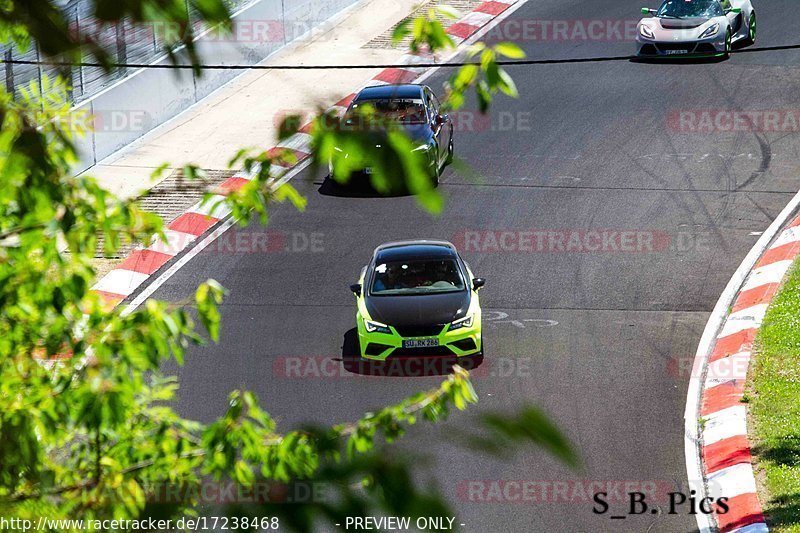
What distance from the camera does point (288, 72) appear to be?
2516 centimetres

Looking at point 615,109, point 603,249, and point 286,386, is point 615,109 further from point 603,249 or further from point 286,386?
point 286,386

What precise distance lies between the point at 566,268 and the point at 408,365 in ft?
12.4

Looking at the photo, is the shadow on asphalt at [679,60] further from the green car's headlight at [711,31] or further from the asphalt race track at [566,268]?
the green car's headlight at [711,31]

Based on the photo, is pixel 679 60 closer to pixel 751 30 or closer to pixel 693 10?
pixel 693 10

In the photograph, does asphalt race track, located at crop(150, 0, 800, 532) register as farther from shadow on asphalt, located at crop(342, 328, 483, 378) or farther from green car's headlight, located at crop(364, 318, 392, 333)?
green car's headlight, located at crop(364, 318, 392, 333)

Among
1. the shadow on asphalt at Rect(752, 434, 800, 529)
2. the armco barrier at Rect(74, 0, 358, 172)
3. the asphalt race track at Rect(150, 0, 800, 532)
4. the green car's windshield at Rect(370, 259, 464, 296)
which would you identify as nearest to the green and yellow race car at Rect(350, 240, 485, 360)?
the green car's windshield at Rect(370, 259, 464, 296)

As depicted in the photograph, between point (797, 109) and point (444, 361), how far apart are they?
469 inches

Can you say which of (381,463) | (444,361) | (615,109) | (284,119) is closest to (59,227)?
(284,119)

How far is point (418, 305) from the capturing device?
14352mm

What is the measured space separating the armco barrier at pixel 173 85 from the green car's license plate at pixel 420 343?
6.56m

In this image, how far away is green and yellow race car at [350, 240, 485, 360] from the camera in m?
14.1

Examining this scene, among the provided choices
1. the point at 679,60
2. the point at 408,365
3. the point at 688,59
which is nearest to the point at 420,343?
the point at 408,365

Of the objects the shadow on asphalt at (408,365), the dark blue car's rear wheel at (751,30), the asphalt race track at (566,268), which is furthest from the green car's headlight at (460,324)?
the dark blue car's rear wheel at (751,30)

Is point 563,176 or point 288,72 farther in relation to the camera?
point 288,72
